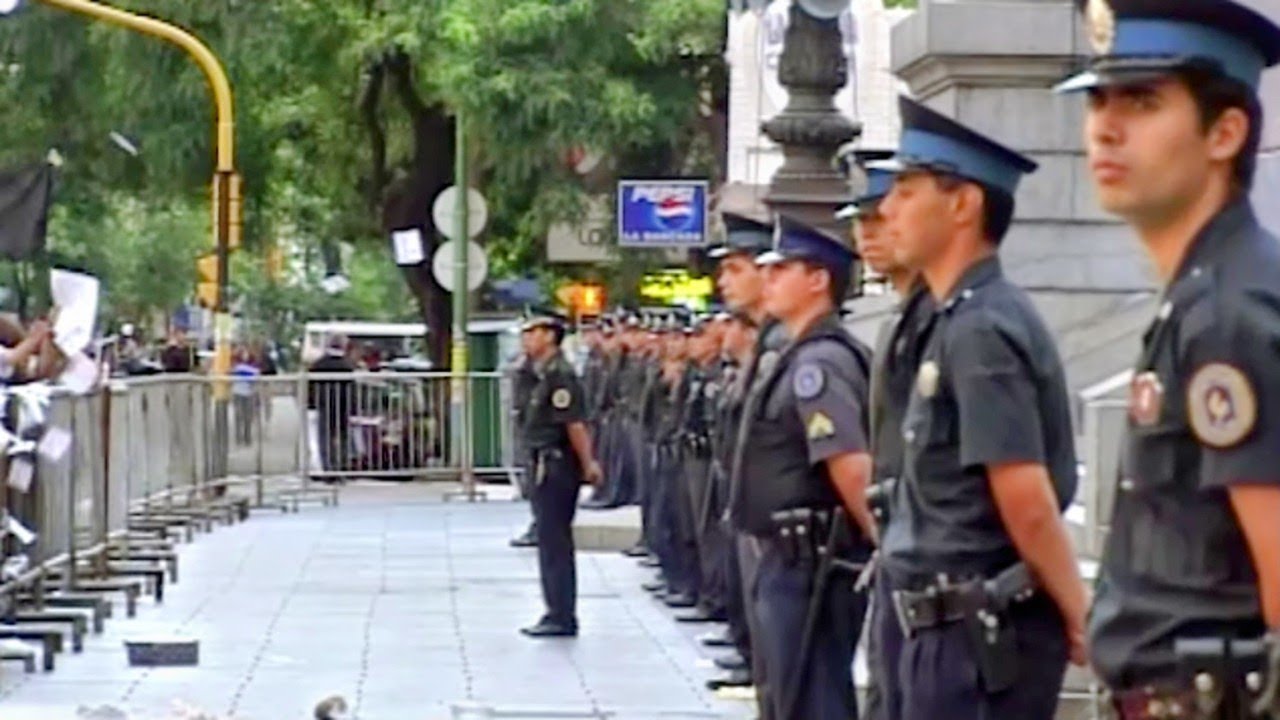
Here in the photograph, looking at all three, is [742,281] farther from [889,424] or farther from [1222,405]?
[1222,405]

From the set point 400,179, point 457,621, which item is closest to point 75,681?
point 457,621

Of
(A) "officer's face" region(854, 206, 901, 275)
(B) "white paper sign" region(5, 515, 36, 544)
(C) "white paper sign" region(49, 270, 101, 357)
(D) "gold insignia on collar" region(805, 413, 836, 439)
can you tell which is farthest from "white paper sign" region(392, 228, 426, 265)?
(A) "officer's face" region(854, 206, 901, 275)

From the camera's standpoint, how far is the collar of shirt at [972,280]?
22.6 ft

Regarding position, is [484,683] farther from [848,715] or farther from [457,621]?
[848,715]

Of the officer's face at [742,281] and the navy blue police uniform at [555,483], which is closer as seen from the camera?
the officer's face at [742,281]

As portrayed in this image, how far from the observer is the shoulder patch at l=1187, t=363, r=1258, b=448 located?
4.93 m

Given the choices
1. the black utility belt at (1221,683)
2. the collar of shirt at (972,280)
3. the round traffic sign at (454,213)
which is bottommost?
the black utility belt at (1221,683)

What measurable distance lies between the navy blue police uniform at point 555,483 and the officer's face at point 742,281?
4507 mm

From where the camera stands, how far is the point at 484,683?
589 inches

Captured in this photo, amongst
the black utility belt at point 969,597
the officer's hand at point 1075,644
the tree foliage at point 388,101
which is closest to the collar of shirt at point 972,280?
the black utility belt at point 969,597

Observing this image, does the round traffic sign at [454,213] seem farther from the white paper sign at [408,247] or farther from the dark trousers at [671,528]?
the dark trousers at [671,528]

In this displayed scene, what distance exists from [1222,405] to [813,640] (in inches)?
172

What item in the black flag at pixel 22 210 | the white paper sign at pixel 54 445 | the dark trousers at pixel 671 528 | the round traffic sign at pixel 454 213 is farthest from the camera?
the round traffic sign at pixel 454 213

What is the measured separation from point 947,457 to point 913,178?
2.33ft
